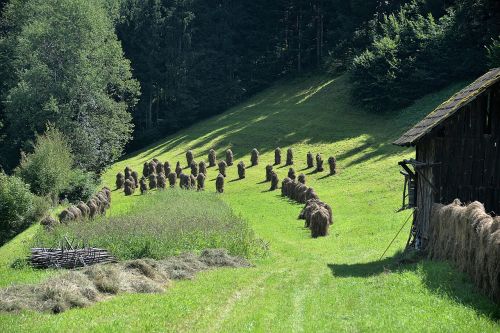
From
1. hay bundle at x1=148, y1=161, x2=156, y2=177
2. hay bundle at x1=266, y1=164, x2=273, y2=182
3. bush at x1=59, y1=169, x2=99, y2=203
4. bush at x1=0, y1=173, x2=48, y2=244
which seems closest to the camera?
bush at x1=0, y1=173, x2=48, y2=244

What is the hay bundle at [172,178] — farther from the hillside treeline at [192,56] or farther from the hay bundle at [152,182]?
the hillside treeline at [192,56]

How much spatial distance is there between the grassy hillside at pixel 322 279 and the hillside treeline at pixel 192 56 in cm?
610

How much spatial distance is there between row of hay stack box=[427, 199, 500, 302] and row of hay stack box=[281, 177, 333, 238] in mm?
10711

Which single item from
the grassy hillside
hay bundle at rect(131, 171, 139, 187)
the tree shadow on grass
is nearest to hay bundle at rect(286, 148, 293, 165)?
the grassy hillside

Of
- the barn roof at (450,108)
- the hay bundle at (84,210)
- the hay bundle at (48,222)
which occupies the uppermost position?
the barn roof at (450,108)

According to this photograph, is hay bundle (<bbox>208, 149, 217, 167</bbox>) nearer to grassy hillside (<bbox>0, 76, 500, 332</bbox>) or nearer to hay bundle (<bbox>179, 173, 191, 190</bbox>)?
grassy hillside (<bbox>0, 76, 500, 332</bbox>)

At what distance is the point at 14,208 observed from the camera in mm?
43438

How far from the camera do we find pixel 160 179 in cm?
5678

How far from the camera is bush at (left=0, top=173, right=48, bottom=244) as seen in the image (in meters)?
42.9

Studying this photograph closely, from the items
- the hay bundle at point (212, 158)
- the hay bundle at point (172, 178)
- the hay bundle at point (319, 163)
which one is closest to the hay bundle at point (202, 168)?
the hay bundle at point (172, 178)

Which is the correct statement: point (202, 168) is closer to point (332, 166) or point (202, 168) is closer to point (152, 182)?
point (152, 182)

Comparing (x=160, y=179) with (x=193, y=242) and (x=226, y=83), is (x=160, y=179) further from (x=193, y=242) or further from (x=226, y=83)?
(x=226, y=83)

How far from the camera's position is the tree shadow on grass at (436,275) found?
1622 centimetres

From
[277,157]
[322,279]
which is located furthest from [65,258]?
[277,157]
